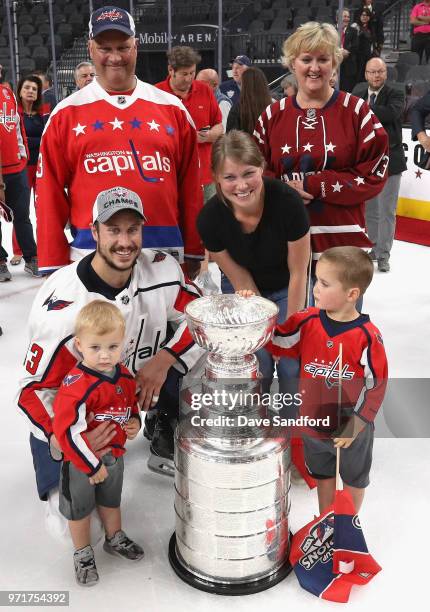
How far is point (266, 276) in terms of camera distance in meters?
2.13

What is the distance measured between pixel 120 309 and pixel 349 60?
6299 mm

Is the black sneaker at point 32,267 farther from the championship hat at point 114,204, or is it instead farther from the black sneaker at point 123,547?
the black sneaker at point 123,547

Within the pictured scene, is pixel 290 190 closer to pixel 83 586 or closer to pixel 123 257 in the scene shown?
pixel 123 257

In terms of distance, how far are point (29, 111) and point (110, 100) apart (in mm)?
2891

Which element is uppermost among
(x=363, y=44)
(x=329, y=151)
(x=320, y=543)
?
(x=363, y=44)

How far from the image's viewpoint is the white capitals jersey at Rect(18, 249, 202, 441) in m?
1.74

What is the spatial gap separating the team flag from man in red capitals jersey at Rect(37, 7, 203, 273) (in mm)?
982

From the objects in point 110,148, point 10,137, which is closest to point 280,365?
point 110,148

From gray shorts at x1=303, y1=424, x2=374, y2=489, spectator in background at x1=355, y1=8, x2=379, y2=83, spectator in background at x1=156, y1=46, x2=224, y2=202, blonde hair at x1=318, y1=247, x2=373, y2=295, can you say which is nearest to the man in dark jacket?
spectator in background at x1=156, y1=46, x2=224, y2=202

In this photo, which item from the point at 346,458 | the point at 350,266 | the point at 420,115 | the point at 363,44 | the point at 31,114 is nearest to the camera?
the point at 350,266

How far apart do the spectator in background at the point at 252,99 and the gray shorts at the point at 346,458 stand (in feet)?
6.12

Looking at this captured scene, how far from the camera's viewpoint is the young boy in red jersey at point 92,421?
1583 millimetres

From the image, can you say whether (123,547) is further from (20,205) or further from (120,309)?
(20,205)

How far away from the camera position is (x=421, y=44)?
788 centimetres
